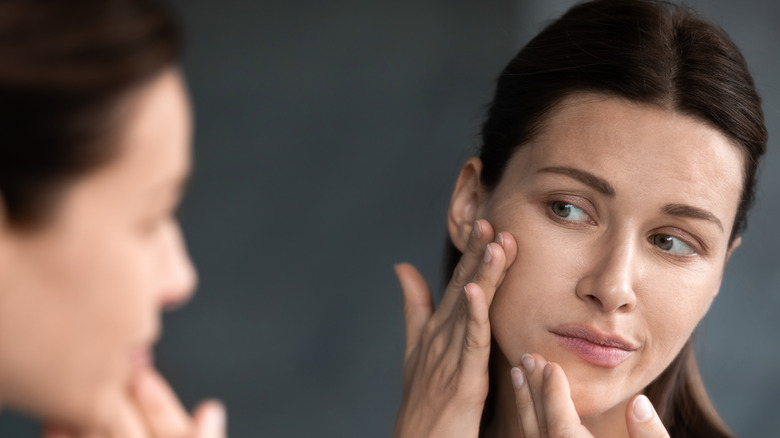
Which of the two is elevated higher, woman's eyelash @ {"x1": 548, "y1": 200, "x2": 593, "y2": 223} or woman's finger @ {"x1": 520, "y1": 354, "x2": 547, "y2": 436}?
woman's eyelash @ {"x1": 548, "y1": 200, "x2": 593, "y2": 223}

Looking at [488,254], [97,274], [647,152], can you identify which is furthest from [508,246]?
[97,274]

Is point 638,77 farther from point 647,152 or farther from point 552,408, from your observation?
point 552,408

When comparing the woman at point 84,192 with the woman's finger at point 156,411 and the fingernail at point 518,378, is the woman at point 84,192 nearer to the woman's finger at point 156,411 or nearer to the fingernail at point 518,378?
the woman's finger at point 156,411

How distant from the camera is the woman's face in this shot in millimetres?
1282

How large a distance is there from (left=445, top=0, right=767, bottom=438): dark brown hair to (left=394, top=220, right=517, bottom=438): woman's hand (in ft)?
0.54

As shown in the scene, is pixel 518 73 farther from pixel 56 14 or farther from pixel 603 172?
pixel 56 14

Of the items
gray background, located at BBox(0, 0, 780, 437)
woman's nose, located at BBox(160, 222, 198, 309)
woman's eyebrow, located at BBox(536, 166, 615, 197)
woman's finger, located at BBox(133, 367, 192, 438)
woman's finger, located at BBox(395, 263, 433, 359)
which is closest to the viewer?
woman's nose, located at BBox(160, 222, 198, 309)

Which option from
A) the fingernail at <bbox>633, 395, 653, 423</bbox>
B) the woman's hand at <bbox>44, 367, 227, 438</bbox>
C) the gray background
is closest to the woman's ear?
the fingernail at <bbox>633, 395, 653, 423</bbox>

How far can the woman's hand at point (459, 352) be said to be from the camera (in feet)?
4.63

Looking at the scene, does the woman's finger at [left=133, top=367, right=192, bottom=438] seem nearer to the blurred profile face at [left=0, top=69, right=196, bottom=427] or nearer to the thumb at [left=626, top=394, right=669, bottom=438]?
the blurred profile face at [left=0, top=69, right=196, bottom=427]

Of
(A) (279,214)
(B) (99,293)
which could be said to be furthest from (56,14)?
(A) (279,214)

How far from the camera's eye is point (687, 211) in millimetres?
1285

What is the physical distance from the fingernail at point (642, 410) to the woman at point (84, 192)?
721 mm

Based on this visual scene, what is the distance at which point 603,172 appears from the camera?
1.30m
